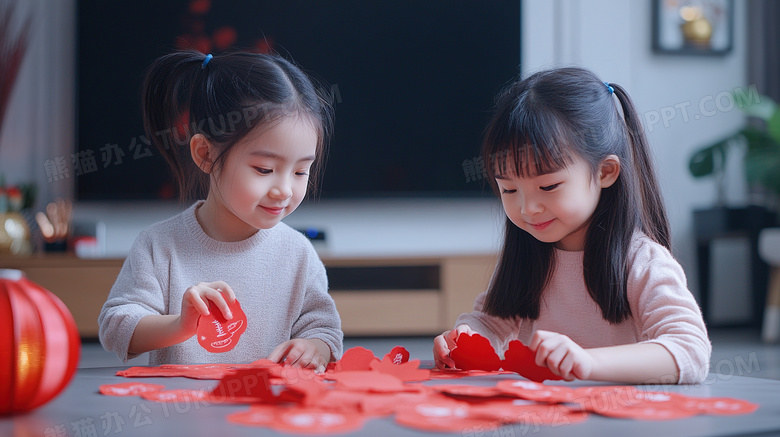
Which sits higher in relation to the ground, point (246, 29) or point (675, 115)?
point (246, 29)

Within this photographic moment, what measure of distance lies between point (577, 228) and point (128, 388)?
60 cm

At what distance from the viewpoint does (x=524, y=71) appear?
368 centimetres

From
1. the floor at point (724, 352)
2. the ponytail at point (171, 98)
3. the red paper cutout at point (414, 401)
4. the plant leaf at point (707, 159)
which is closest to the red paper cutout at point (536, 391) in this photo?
the red paper cutout at point (414, 401)

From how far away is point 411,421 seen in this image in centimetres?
52

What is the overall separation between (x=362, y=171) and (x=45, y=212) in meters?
1.48

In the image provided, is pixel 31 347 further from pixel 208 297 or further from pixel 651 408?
pixel 651 408

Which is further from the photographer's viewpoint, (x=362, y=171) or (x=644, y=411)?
(x=362, y=171)

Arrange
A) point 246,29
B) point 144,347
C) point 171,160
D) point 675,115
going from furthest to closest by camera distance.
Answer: point 675,115 → point 246,29 → point 171,160 → point 144,347

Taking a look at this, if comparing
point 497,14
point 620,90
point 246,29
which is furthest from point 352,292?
point 620,90

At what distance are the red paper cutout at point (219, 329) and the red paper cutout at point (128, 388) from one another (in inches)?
3.6

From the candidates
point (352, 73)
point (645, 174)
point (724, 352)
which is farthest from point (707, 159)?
point (645, 174)

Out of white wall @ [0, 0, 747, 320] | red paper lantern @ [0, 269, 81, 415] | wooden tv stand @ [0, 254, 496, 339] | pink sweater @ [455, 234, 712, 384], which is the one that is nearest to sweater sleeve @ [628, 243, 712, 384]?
pink sweater @ [455, 234, 712, 384]

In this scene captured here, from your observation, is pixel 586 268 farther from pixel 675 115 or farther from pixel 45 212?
pixel 675 115

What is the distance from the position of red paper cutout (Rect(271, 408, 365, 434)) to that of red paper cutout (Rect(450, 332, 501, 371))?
1.00 ft
